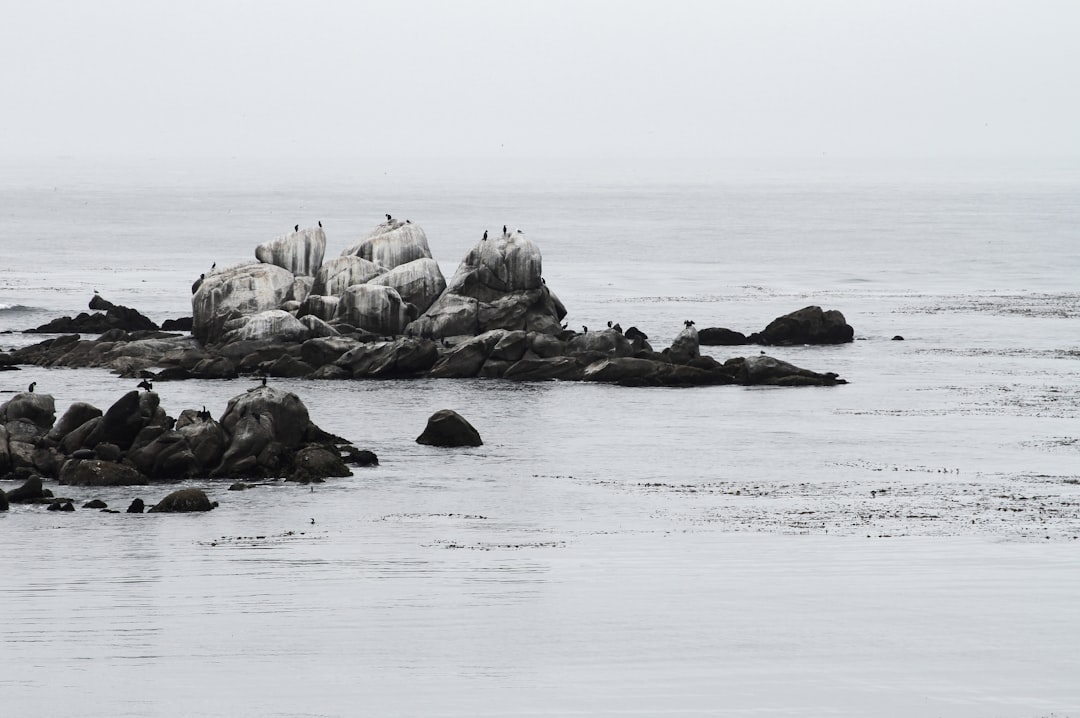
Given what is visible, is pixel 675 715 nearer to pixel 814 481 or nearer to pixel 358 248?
pixel 814 481

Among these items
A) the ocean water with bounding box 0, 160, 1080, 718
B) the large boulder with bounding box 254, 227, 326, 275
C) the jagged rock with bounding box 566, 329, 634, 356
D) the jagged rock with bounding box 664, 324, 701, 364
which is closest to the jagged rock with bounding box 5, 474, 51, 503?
the ocean water with bounding box 0, 160, 1080, 718

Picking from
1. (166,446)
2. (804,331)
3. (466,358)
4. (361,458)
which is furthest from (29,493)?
(804,331)

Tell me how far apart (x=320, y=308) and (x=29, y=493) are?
2847cm

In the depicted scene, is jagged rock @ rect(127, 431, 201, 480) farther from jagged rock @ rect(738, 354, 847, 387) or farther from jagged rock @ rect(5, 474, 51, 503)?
jagged rock @ rect(738, 354, 847, 387)

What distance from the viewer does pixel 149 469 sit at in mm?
38969

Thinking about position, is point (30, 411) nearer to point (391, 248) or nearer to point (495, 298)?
point (495, 298)

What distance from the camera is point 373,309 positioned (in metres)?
62.7

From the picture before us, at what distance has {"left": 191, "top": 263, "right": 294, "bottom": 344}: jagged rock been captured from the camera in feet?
205

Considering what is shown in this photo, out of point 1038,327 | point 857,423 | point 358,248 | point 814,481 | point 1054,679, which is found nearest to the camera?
point 1054,679

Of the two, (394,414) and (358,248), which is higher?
(358,248)

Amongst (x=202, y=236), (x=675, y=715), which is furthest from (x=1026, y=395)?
(x=202, y=236)

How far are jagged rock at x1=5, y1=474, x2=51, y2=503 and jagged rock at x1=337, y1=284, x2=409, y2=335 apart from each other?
2762 centimetres

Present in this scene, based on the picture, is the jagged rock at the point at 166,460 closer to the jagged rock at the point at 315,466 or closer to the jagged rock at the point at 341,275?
the jagged rock at the point at 315,466

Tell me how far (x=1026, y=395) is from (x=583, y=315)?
2908 cm
